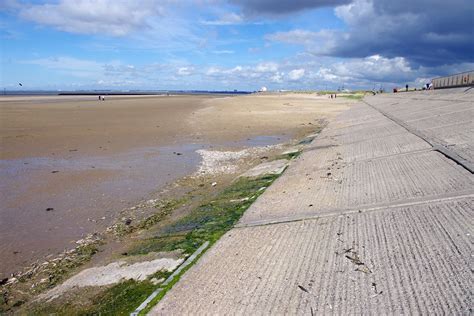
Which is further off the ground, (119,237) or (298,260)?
(298,260)

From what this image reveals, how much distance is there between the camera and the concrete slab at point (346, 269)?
124 inches

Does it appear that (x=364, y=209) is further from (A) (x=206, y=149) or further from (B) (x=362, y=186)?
(A) (x=206, y=149)

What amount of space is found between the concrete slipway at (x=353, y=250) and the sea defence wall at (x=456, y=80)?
732 inches

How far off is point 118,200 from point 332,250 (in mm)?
5986

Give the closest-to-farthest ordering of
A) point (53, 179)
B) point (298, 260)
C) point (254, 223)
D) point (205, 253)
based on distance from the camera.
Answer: point (298, 260) < point (205, 253) < point (254, 223) < point (53, 179)

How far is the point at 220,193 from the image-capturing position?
29.1 feet

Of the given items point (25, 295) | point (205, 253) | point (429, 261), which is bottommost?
point (25, 295)

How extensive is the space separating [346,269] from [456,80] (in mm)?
30732

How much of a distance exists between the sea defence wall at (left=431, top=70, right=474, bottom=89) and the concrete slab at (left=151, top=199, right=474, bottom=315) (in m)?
20.4

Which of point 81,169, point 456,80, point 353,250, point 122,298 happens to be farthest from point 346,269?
point 456,80

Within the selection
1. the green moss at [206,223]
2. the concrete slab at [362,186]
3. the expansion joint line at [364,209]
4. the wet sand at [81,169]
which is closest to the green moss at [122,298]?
the green moss at [206,223]

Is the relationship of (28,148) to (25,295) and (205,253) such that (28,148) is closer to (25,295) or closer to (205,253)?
(25,295)

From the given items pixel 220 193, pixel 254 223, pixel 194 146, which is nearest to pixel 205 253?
pixel 254 223

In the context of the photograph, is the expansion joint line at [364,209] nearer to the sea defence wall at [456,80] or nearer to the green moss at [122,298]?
A: the green moss at [122,298]
